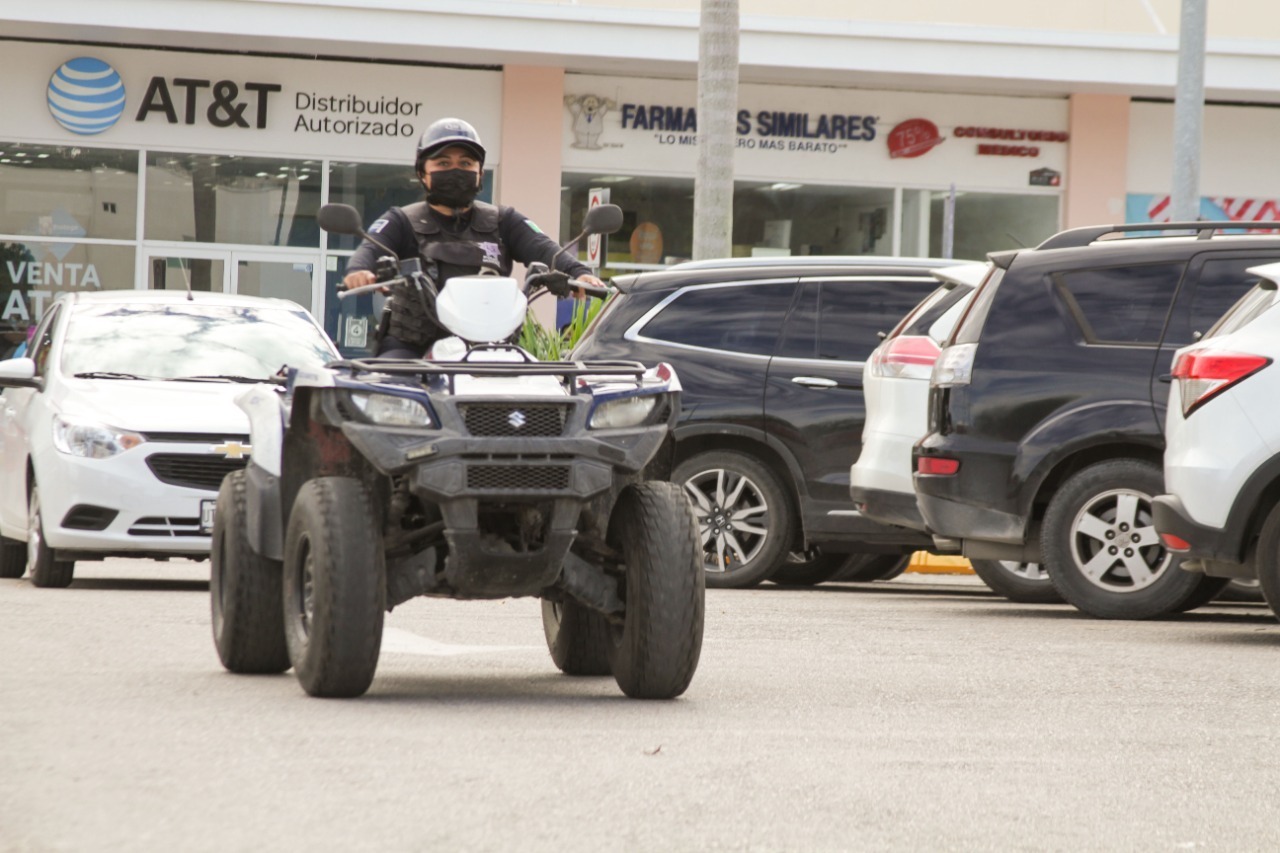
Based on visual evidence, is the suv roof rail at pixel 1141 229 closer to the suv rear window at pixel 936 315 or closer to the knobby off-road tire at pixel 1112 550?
the suv rear window at pixel 936 315

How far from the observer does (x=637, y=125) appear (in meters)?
24.8

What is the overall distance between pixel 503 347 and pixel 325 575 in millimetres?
953

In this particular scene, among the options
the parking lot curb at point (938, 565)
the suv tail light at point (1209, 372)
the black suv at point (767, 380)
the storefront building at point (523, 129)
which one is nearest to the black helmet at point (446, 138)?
the suv tail light at point (1209, 372)

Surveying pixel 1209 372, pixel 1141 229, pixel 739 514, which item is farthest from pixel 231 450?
pixel 1209 372

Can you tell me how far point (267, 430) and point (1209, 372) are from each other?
402 cm

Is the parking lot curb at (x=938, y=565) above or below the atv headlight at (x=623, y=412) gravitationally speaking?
below

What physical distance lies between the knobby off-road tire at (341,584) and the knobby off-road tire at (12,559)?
6.24 meters

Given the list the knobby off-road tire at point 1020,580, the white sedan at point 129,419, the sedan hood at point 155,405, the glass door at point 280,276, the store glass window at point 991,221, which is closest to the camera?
the white sedan at point 129,419

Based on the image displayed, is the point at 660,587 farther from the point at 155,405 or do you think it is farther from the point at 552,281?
the point at 155,405

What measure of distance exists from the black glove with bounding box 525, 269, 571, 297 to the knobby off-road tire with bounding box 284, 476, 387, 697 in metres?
1.04

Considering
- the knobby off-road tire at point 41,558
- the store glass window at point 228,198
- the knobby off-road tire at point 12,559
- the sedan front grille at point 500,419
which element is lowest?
the knobby off-road tire at point 12,559

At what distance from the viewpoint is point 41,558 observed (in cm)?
1109

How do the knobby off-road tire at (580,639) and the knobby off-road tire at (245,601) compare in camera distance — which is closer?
the knobby off-road tire at (245,601)

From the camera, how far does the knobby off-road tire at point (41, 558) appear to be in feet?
36.2
